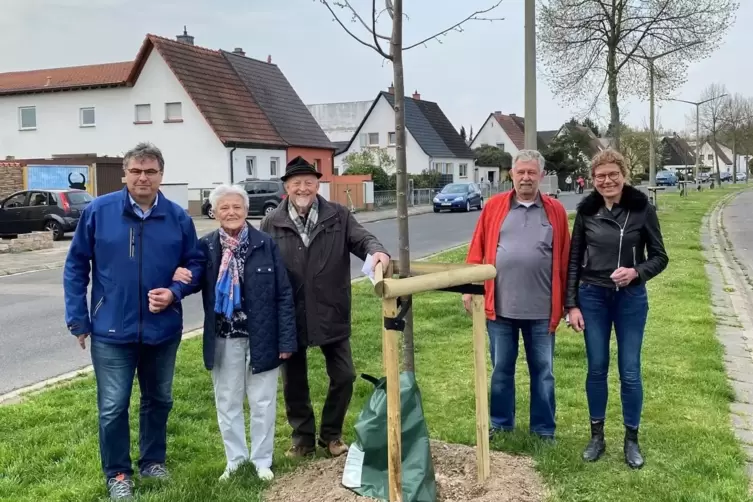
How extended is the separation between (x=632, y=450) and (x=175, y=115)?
32.0 metres

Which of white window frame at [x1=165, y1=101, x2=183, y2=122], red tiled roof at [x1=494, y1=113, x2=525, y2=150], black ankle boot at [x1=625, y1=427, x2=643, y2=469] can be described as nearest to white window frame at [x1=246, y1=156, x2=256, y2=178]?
white window frame at [x1=165, y1=101, x2=183, y2=122]

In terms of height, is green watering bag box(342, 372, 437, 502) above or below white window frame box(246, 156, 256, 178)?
below

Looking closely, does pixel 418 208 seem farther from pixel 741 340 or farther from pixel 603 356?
pixel 603 356

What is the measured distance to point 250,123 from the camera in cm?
3456

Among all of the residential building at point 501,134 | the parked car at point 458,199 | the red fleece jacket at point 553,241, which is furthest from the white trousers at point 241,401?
the residential building at point 501,134

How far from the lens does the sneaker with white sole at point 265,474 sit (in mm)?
4180

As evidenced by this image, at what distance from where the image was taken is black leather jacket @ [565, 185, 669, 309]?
427 cm

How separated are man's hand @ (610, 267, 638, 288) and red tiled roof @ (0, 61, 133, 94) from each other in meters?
33.3

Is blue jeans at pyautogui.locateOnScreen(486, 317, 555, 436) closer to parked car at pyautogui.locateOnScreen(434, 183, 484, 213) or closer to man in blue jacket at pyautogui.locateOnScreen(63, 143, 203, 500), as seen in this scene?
man in blue jacket at pyautogui.locateOnScreen(63, 143, 203, 500)

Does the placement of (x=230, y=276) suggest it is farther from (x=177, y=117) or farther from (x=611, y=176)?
(x=177, y=117)

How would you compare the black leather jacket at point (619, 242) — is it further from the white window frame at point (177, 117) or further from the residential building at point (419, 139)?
the residential building at point (419, 139)

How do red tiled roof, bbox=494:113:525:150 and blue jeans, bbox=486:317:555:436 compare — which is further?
red tiled roof, bbox=494:113:525:150

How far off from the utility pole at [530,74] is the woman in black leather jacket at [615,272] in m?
4.60

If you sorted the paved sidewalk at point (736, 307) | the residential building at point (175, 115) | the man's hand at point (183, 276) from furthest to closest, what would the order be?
the residential building at point (175, 115) < the paved sidewalk at point (736, 307) < the man's hand at point (183, 276)
